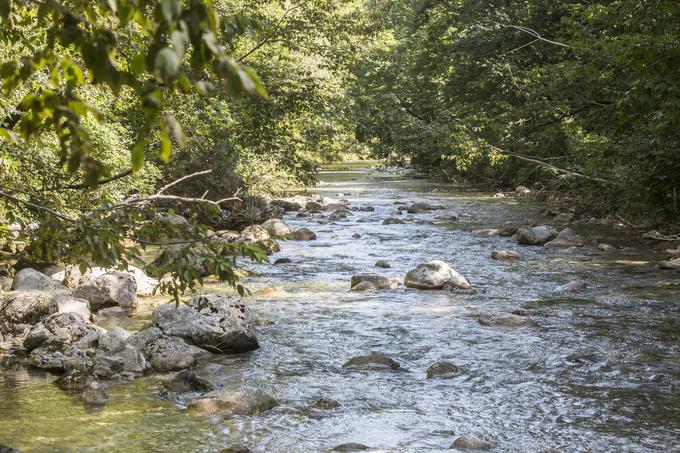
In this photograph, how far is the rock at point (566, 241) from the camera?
54.5 ft

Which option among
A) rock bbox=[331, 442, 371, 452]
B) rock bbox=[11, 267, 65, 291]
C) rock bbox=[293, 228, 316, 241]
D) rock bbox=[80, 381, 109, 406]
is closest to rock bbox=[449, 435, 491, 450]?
rock bbox=[331, 442, 371, 452]

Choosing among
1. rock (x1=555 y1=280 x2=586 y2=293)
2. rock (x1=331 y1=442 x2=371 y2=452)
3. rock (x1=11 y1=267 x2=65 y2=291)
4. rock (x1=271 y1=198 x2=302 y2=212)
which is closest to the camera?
rock (x1=331 y1=442 x2=371 y2=452)

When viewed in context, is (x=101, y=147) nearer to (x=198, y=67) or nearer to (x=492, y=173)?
(x=198, y=67)

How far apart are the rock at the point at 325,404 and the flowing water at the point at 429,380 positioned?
0.31 feet

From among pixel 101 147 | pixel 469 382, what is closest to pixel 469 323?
pixel 469 382

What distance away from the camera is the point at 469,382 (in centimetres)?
767

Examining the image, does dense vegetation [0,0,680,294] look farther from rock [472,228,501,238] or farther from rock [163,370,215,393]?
rock [472,228,501,238]

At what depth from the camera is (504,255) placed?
1529 cm

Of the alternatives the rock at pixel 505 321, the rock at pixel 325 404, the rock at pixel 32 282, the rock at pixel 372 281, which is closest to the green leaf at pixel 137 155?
the rock at pixel 325 404

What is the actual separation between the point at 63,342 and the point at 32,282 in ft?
8.47

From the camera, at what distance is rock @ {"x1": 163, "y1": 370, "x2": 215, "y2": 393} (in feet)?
24.3

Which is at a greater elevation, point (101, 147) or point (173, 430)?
point (101, 147)

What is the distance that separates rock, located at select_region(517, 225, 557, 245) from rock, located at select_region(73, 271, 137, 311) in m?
9.12

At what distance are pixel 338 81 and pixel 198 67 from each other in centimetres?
1753
